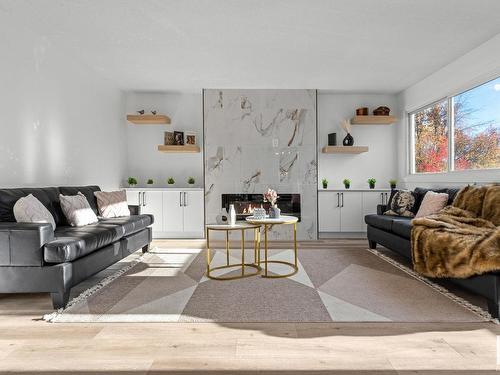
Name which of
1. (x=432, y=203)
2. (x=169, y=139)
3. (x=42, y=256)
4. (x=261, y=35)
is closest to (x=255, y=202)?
(x=169, y=139)

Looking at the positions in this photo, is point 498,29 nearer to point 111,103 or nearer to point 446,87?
point 446,87

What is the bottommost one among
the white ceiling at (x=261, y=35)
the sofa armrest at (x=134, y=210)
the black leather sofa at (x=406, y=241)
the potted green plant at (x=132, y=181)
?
the black leather sofa at (x=406, y=241)

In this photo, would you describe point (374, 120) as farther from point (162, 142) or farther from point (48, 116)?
point (48, 116)

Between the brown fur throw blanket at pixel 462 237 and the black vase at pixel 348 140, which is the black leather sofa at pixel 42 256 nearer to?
the brown fur throw blanket at pixel 462 237

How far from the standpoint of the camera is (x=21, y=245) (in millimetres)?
2410

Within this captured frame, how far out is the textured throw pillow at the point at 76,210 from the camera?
11.1 ft

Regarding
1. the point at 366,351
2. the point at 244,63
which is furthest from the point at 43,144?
the point at 366,351

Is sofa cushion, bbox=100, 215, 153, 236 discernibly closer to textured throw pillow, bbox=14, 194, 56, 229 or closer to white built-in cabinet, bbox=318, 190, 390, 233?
textured throw pillow, bbox=14, 194, 56, 229

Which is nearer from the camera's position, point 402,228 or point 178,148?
point 402,228

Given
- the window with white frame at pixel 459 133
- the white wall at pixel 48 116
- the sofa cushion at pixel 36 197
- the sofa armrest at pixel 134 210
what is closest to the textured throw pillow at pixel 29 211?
the sofa cushion at pixel 36 197

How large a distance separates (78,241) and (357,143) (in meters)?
5.20

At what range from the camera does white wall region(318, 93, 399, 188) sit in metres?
6.08

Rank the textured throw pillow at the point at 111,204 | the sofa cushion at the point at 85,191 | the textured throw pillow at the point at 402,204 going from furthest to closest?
the textured throw pillow at the point at 402,204 < the textured throw pillow at the point at 111,204 < the sofa cushion at the point at 85,191

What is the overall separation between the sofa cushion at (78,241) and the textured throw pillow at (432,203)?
145 inches
